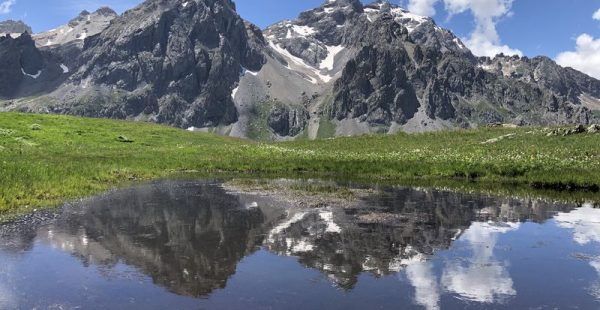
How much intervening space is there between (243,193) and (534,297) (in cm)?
2177

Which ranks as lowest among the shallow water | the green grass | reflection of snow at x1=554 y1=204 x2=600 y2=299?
the shallow water

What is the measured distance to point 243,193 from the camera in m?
→ 32.5

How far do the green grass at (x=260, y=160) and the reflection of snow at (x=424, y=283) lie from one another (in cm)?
1902

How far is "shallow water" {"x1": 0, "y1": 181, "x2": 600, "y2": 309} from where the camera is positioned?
13.1m

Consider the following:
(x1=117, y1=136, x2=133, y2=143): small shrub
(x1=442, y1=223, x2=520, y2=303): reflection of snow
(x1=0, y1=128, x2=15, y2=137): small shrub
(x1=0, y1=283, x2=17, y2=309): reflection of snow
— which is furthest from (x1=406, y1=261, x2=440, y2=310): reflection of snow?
(x1=117, y1=136, x2=133, y2=143): small shrub

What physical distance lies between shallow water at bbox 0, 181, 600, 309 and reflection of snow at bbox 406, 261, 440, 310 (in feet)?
0.13

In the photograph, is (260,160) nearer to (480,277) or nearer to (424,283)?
(480,277)

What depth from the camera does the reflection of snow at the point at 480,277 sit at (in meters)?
13.6

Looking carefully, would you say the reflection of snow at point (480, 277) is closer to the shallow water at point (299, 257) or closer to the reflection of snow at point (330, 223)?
the shallow water at point (299, 257)

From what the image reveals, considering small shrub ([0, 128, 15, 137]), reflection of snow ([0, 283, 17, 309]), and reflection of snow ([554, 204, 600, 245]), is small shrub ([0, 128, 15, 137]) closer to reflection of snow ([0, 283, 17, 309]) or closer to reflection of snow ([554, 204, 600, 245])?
reflection of snow ([0, 283, 17, 309])

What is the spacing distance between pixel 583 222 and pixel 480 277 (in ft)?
38.6

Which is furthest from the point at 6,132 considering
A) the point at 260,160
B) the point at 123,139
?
the point at 260,160

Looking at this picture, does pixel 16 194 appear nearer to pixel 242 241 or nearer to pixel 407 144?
pixel 242 241

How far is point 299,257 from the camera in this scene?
56.0 feet
